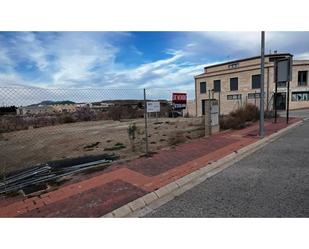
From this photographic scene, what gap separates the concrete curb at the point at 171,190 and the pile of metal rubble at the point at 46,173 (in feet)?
7.96

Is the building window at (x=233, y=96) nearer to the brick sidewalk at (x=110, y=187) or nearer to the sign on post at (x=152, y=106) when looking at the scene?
the brick sidewalk at (x=110, y=187)

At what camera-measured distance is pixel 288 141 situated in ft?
28.4

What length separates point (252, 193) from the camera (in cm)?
400

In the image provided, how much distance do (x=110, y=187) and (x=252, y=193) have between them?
276cm

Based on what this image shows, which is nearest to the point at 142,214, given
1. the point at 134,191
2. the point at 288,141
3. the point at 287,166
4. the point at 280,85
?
the point at 134,191

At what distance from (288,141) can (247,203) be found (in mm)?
6381

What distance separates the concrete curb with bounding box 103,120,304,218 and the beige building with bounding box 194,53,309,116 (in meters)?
24.1

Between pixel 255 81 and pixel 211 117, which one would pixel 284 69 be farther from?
pixel 255 81

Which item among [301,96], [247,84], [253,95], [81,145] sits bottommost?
[81,145]

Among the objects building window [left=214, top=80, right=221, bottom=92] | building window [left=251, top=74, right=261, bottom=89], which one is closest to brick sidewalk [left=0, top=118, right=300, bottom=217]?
building window [left=251, top=74, right=261, bottom=89]

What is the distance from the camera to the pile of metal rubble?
16.2 feet

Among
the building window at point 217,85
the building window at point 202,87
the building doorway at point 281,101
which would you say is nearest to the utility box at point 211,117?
the building doorway at point 281,101

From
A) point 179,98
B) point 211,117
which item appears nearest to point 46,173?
point 211,117

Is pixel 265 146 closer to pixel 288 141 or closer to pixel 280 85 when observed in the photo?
pixel 288 141
